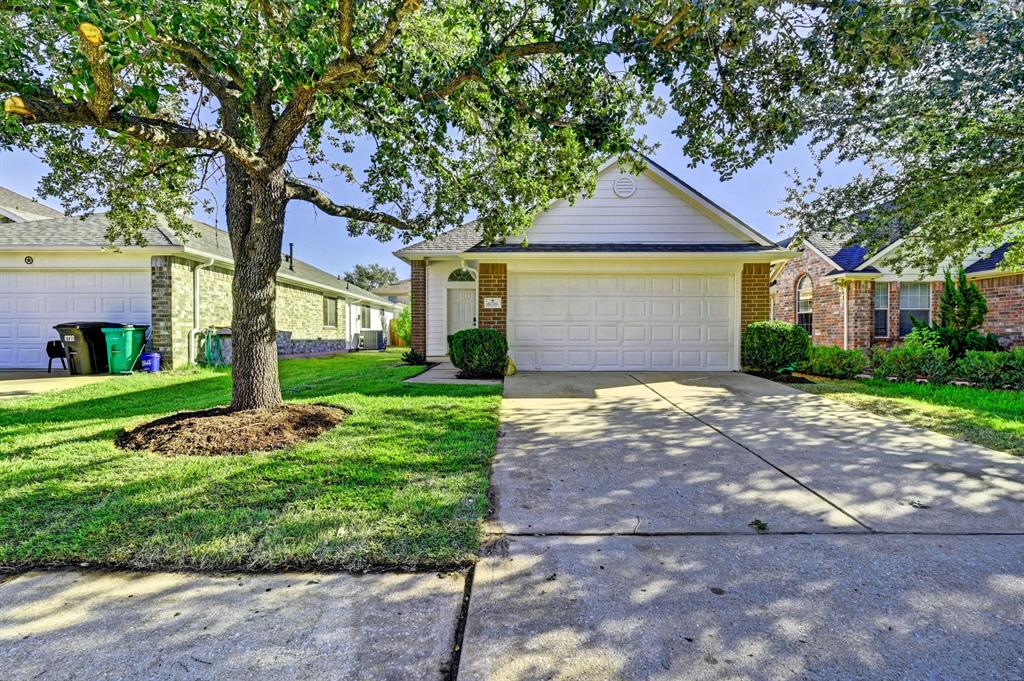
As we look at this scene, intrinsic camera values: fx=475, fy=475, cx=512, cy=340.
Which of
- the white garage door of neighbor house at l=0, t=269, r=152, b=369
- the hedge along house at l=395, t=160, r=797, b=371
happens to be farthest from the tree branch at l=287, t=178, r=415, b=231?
the white garage door of neighbor house at l=0, t=269, r=152, b=369

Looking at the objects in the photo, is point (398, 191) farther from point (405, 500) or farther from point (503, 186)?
point (405, 500)

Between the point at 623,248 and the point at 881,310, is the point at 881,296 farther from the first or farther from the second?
the point at 623,248

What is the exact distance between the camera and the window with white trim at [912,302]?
1411 cm

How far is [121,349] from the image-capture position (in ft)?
35.4

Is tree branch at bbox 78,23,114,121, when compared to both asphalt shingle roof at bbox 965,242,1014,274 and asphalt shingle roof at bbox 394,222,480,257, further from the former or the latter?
asphalt shingle roof at bbox 965,242,1014,274

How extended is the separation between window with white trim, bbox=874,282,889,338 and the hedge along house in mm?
6331

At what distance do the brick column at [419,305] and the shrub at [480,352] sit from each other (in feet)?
12.2

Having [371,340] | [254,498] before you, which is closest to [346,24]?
[254,498]

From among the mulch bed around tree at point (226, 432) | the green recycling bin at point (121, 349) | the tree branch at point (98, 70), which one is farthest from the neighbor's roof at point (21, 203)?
the tree branch at point (98, 70)

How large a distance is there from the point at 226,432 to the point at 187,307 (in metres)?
9.14

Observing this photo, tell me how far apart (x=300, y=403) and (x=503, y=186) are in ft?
14.1

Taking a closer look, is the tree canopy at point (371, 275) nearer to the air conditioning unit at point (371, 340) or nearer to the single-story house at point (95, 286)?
the air conditioning unit at point (371, 340)

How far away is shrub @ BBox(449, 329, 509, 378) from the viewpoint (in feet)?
31.1

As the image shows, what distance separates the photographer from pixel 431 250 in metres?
13.0
